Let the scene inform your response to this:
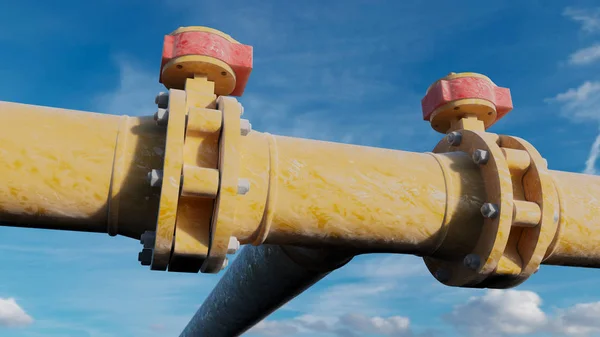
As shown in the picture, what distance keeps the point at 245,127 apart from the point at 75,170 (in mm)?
858

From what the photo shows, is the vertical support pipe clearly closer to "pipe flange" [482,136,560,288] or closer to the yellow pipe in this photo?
the yellow pipe

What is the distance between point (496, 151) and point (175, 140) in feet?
6.19

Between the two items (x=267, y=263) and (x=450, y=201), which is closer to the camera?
(x=450, y=201)

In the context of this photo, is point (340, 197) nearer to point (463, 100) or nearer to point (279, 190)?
point (279, 190)

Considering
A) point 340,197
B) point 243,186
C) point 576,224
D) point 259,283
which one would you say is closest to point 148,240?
point 243,186

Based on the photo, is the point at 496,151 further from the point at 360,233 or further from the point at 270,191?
the point at 270,191

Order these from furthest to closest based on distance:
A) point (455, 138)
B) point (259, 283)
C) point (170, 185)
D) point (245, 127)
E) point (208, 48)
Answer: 1. point (259, 283)
2. point (455, 138)
3. point (208, 48)
4. point (245, 127)
5. point (170, 185)

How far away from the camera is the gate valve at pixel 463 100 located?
4102mm

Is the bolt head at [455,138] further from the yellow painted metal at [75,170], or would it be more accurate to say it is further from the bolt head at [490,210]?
the yellow painted metal at [75,170]

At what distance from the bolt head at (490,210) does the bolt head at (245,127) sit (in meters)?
1.41

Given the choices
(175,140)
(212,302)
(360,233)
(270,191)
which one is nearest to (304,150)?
(270,191)

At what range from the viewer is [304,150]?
10.1 ft

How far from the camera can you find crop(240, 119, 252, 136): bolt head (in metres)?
2.84

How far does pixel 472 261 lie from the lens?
3.23 m
